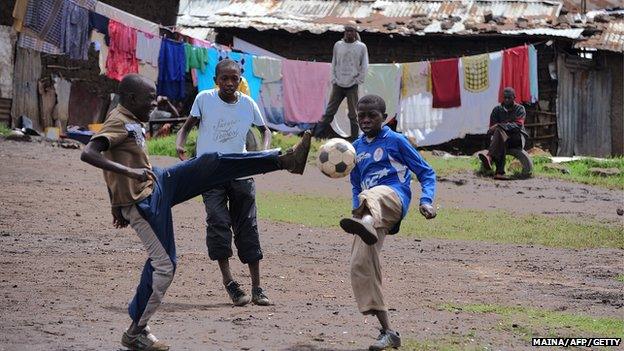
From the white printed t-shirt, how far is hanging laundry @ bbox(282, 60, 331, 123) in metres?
13.5

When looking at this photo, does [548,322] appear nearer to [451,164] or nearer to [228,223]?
[228,223]

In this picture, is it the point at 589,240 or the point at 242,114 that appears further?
the point at 589,240

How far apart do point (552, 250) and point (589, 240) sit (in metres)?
0.87

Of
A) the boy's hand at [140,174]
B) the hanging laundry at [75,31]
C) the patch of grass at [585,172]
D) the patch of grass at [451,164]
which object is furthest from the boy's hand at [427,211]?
the hanging laundry at [75,31]

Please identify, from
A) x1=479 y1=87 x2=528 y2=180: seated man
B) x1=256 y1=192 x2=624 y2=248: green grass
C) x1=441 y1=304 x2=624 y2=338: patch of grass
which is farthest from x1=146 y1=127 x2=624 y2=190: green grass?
x1=441 y1=304 x2=624 y2=338: patch of grass

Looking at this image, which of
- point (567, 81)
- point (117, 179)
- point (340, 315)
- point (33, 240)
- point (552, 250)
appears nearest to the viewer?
point (117, 179)

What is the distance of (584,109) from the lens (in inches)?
926

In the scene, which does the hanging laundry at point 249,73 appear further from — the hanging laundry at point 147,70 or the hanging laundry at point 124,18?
the hanging laundry at point 124,18

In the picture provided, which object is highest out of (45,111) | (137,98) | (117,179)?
(137,98)

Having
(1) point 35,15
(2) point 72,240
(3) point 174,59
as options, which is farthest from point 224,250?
(3) point 174,59

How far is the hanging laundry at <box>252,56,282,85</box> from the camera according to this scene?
21.6 m

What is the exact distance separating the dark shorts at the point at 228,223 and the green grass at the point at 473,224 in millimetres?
4608

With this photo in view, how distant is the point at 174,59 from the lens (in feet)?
68.8

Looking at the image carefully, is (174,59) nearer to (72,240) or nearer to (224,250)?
(72,240)
